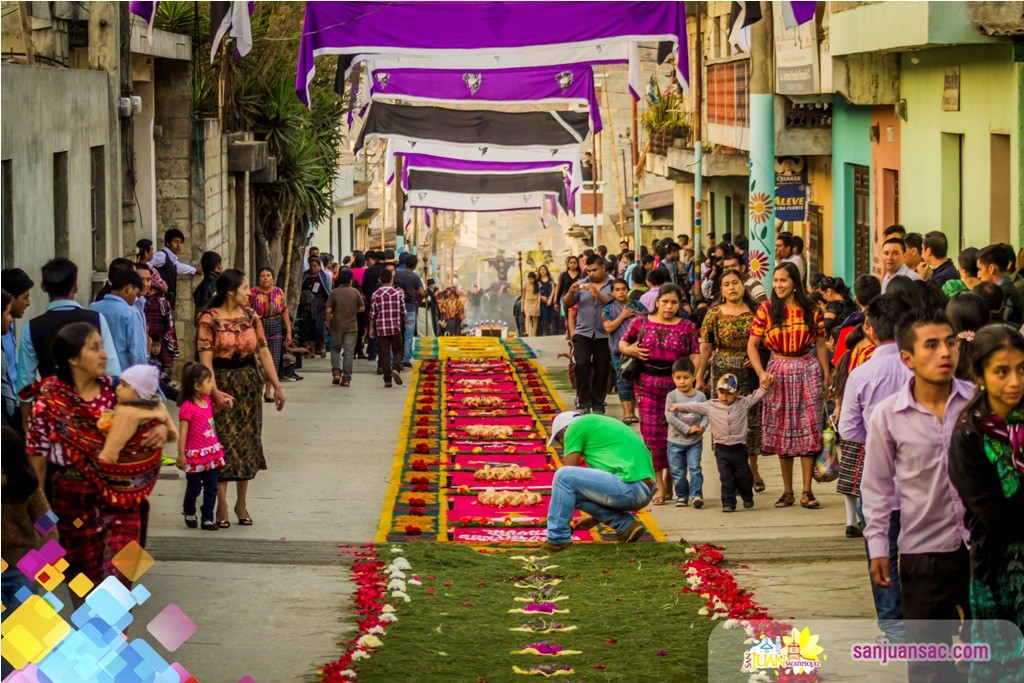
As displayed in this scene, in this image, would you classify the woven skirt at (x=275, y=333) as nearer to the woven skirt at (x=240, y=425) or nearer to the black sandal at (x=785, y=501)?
the woven skirt at (x=240, y=425)

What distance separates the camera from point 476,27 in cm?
2220

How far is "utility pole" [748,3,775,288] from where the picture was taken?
1900 centimetres

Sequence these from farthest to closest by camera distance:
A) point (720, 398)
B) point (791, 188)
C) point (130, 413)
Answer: point (791, 188), point (720, 398), point (130, 413)

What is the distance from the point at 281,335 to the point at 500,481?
7241 millimetres

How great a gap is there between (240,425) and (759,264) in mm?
8950

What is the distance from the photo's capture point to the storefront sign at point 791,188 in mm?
26811

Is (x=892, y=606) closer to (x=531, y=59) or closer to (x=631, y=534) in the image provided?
(x=631, y=534)

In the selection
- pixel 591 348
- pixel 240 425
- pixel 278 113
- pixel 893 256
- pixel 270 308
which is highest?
pixel 278 113

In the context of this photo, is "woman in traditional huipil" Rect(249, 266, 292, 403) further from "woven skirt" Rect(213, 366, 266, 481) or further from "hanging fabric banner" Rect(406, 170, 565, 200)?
"hanging fabric banner" Rect(406, 170, 565, 200)

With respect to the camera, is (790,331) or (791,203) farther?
(791,203)

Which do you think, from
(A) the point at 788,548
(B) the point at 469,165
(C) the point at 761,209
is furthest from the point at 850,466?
(B) the point at 469,165

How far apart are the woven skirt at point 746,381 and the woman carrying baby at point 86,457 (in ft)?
19.3

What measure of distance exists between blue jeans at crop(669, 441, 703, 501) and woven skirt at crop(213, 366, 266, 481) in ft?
10.9

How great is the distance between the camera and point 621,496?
11.7m
